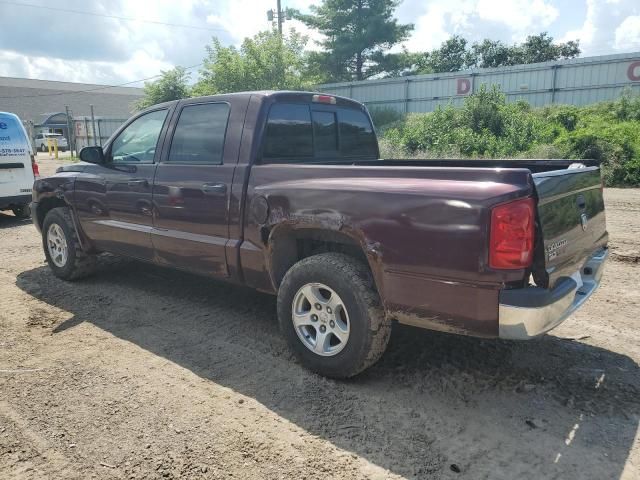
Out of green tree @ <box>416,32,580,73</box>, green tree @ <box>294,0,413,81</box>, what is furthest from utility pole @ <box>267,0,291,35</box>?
green tree @ <box>416,32,580,73</box>

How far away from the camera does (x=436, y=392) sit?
125 inches

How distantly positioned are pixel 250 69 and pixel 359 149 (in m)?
23.5

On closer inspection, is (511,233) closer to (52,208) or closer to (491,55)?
(52,208)

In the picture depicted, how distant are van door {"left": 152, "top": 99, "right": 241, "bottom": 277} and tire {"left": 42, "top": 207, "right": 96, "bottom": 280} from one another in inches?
57.0

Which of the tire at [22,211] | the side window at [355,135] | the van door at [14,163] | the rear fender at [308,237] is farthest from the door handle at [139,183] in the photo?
the tire at [22,211]

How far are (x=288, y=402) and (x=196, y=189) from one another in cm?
185

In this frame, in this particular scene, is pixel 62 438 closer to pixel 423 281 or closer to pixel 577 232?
pixel 423 281

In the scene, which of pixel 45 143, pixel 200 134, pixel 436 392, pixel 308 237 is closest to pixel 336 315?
pixel 308 237

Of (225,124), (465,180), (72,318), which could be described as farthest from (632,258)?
(72,318)

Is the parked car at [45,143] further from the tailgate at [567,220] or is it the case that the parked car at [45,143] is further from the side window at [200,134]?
the tailgate at [567,220]

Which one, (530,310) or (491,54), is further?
(491,54)

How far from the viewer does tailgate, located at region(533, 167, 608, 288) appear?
8.72 feet

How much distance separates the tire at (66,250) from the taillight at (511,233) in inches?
176

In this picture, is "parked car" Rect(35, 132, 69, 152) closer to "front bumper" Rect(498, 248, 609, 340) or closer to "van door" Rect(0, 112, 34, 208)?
"van door" Rect(0, 112, 34, 208)
